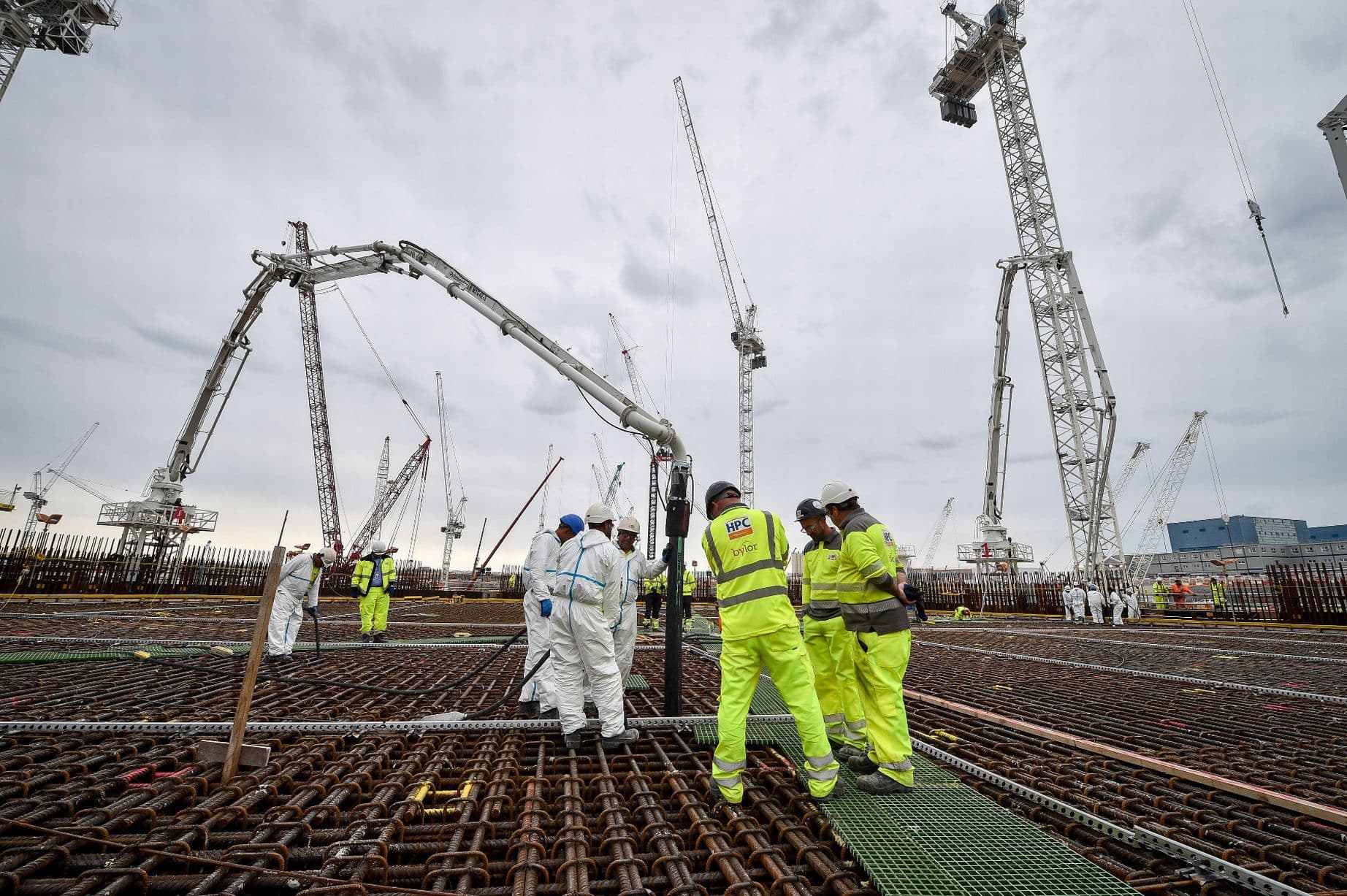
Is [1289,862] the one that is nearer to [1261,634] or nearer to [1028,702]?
[1028,702]

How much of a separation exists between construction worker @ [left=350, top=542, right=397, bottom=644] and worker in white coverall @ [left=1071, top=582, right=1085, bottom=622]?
75.0 ft

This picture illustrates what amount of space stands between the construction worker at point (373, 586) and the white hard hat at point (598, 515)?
6378 millimetres

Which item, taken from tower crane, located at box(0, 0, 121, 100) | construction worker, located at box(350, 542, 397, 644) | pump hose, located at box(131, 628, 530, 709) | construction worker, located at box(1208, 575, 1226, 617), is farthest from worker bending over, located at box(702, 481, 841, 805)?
tower crane, located at box(0, 0, 121, 100)

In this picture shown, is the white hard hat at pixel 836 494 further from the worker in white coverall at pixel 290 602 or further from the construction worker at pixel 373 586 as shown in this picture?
the construction worker at pixel 373 586

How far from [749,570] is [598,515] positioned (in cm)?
174

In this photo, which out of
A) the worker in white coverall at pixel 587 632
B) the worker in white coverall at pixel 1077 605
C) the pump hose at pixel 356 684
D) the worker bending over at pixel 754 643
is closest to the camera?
the worker bending over at pixel 754 643

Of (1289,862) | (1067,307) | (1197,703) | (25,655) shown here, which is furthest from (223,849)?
(1067,307)

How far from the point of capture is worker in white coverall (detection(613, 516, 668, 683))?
4578mm

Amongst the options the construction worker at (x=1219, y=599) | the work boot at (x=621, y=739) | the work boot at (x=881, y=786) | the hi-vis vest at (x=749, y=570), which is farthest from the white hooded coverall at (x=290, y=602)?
Result: the construction worker at (x=1219, y=599)

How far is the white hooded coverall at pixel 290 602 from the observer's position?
6.95m

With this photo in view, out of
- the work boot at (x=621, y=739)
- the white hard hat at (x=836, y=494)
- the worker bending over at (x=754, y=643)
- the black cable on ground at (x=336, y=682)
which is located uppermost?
the white hard hat at (x=836, y=494)

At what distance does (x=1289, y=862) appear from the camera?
7.51 ft

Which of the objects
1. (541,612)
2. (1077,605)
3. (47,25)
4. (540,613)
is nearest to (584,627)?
(541,612)

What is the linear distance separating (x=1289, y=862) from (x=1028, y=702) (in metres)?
3.37
